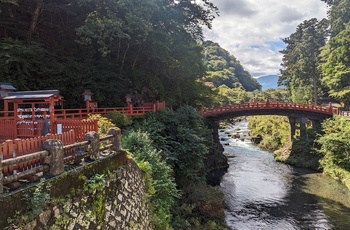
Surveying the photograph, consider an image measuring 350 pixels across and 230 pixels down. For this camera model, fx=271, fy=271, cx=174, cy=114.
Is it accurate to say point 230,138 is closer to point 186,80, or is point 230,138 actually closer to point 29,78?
point 186,80

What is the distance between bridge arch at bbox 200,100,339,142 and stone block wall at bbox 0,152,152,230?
2441cm

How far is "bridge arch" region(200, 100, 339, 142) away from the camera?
114ft

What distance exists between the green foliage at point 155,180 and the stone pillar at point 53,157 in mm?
5637

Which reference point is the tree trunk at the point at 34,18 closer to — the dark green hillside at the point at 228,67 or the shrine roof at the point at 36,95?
the shrine roof at the point at 36,95

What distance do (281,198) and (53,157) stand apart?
2129 centimetres

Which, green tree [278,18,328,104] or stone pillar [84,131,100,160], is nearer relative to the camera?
stone pillar [84,131,100,160]

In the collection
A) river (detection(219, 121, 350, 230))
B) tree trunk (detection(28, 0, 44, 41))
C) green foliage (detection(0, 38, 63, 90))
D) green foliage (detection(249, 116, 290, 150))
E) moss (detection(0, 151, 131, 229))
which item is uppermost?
tree trunk (detection(28, 0, 44, 41))

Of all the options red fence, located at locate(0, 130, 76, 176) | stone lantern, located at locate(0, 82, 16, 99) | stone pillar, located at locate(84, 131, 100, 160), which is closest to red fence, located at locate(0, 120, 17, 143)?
stone lantern, located at locate(0, 82, 16, 99)

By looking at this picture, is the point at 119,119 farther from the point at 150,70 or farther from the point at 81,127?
the point at 150,70

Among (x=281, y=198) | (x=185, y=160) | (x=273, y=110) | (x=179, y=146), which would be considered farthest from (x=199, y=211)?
(x=273, y=110)

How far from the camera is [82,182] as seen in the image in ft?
23.6

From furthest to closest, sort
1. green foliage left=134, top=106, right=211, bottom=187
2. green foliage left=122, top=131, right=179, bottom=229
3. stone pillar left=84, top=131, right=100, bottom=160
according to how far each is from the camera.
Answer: green foliage left=134, top=106, right=211, bottom=187, green foliage left=122, top=131, right=179, bottom=229, stone pillar left=84, top=131, right=100, bottom=160

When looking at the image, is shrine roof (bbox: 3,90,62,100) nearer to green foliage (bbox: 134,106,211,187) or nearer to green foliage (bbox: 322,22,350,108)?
green foliage (bbox: 134,106,211,187)

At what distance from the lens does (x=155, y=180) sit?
41.7ft
